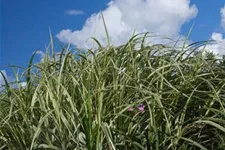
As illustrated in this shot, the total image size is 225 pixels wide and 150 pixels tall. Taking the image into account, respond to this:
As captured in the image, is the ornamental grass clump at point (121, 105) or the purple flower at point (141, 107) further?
the purple flower at point (141, 107)

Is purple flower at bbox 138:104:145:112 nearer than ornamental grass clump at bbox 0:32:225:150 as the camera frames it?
No

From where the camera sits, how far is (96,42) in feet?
9.56

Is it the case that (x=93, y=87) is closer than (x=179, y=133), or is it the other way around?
(x=179, y=133)

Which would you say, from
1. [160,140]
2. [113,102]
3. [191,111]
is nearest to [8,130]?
[113,102]

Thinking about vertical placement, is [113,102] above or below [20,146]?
above

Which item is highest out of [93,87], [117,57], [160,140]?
[117,57]

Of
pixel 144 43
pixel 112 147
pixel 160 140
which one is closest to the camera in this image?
pixel 112 147

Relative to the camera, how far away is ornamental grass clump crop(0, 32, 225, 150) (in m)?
2.16

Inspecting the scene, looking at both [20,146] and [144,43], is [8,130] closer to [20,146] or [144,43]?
[20,146]

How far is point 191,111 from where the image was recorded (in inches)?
100.0

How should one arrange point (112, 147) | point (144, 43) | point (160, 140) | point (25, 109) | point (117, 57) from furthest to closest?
point (144, 43), point (117, 57), point (25, 109), point (160, 140), point (112, 147)

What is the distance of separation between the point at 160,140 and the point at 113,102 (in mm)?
325

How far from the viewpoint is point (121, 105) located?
7.27ft

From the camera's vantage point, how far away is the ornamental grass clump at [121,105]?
2164 millimetres
